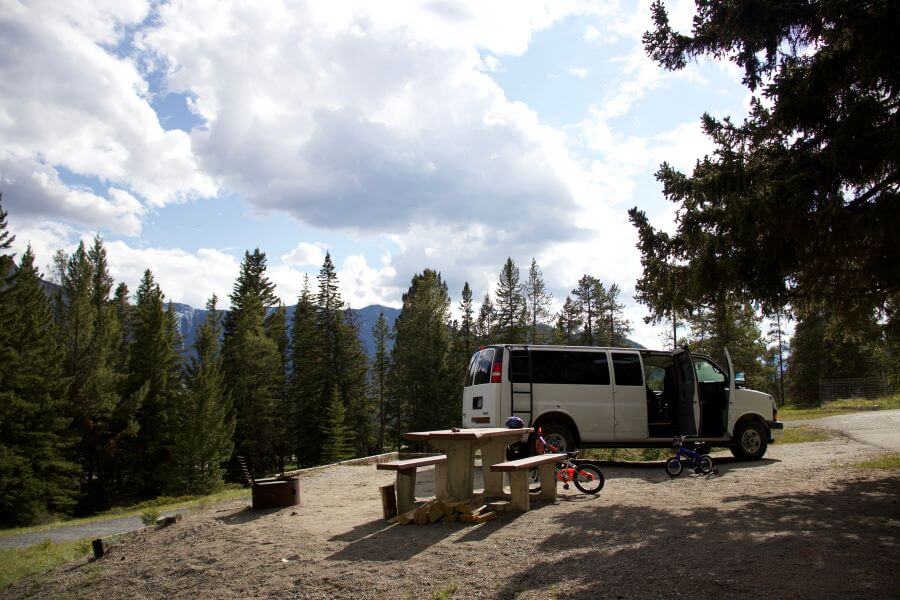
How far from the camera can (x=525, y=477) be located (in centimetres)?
734

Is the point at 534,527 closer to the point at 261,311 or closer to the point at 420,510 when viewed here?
the point at 420,510

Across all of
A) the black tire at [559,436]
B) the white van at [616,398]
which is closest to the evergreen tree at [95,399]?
the white van at [616,398]

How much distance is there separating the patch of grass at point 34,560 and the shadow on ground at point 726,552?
23.2 feet

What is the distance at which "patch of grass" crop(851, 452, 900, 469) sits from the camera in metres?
10.3

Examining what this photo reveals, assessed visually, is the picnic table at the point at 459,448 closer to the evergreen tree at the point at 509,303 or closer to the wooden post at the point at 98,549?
the wooden post at the point at 98,549

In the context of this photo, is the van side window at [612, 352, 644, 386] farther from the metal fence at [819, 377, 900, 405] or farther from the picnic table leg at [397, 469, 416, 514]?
the metal fence at [819, 377, 900, 405]

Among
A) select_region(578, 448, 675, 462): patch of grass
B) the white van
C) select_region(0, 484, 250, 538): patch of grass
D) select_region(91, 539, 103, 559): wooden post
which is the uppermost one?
the white van

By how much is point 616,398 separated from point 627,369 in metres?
0.64

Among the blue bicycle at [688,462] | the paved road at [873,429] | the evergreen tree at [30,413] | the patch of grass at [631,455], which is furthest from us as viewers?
the evergreen tree at [30,413]

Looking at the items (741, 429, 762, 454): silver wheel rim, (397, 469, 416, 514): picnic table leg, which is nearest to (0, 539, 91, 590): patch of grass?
(397, 469, 416, 514): picnic table leg

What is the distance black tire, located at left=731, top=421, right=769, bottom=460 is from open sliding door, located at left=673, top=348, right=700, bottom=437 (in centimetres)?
110

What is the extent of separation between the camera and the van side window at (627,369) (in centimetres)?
1182

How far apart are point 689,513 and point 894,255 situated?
13.1 feet

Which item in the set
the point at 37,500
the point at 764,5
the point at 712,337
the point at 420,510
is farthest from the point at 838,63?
the point at 712,337
